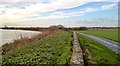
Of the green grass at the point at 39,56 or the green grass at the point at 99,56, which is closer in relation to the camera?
the green grass at the point at 39,56

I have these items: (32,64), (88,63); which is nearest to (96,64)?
(88,63)

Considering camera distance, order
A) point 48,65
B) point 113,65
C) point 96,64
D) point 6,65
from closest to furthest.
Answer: point 48,65
point 6,65
point 96,64
point 113,65

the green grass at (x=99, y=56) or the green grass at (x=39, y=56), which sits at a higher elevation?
the green grass at (x=39, y=56)

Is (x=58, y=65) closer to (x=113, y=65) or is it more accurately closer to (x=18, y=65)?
(x=18, y=65)

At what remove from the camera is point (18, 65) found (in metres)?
11.8

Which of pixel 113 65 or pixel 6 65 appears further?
pixel 113 65

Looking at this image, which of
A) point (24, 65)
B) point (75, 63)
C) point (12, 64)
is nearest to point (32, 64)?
point (24, 65)

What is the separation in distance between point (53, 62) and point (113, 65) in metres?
4.00

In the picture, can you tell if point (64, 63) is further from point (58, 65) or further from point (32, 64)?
point (32, 64)

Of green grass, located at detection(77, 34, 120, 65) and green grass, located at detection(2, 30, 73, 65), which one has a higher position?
green grass, located at detection(2, 30, 73, 65)

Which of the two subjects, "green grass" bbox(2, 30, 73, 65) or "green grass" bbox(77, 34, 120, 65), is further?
"green grass" bbox(77, 34, 120, 65)

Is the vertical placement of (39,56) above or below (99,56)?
above

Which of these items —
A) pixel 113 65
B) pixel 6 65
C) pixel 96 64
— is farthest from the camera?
pixel 113 65

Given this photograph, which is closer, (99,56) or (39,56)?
(39,56)
